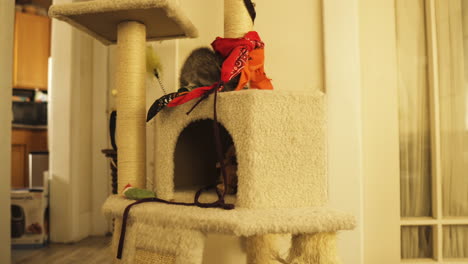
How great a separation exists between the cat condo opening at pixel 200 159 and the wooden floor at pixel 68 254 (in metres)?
0.79

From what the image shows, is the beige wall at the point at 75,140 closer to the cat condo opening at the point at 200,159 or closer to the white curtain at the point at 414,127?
the cat condo opening at the point at 200,159

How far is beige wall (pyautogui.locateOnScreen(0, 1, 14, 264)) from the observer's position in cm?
135

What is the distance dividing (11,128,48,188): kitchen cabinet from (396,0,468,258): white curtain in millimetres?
3155

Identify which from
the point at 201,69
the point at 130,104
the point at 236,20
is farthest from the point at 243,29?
the point at 130,104

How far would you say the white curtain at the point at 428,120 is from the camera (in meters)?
1.22

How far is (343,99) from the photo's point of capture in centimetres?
115

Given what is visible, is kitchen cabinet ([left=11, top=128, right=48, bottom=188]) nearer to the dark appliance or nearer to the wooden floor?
the dark appliance

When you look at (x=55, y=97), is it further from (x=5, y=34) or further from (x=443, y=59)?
(x=443, y=59)

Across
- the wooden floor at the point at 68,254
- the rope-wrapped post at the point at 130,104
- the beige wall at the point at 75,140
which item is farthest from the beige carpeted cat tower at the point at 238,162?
the beige wall at the point at 75,140

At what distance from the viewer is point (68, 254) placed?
5.59 feet

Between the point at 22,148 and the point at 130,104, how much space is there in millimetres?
2551

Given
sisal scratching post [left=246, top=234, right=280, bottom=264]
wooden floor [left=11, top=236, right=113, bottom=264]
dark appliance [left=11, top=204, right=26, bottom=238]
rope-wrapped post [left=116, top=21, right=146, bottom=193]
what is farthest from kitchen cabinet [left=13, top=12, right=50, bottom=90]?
sisal scratching post [left=246, top=234, right=280, bottom=264]

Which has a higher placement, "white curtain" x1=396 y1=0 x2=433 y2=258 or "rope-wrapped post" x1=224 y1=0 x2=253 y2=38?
"rope-wrapped post" x1=224 y1=0 x2=253 y2=38

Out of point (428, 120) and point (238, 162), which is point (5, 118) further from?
point (428, 120)
